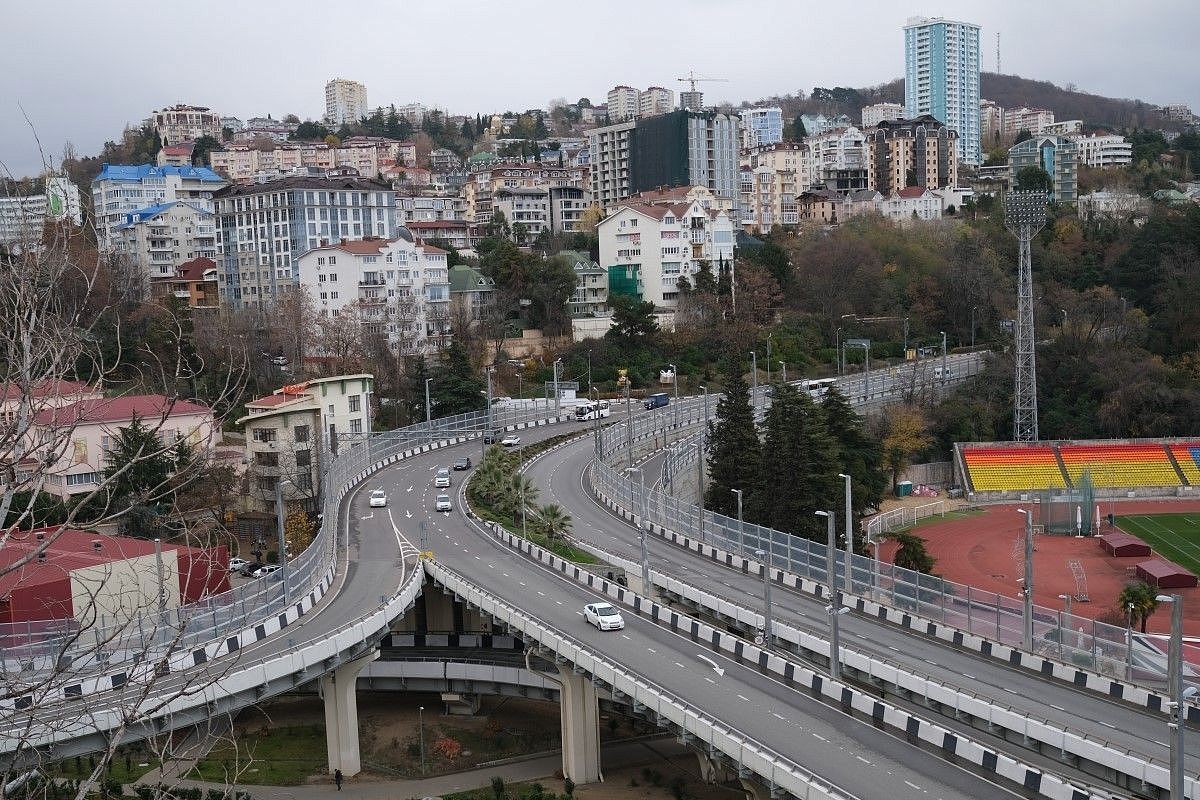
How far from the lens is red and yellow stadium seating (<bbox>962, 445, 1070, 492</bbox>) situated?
225 ft

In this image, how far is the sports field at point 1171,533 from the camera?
174 ft

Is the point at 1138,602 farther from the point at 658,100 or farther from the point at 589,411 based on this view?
the point at 658,100

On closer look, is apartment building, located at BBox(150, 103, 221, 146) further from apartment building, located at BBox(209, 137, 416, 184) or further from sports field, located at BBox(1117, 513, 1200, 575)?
sports field, located at BBox(1117, 513, 1200, 575)

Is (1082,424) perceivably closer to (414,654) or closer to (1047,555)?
(1047,555)

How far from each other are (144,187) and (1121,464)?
3676 inches

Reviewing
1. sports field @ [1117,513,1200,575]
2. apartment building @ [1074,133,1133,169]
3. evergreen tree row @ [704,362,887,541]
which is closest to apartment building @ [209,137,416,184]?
apartment building @ [1074,133,1133,169]

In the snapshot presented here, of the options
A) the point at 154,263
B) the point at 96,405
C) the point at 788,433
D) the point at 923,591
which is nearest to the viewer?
the point at 96,405

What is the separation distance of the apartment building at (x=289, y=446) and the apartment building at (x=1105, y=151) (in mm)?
133813

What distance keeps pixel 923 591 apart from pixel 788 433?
19.6 meters

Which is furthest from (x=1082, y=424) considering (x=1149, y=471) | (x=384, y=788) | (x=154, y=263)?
(x=154, y=263)

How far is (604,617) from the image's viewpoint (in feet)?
109

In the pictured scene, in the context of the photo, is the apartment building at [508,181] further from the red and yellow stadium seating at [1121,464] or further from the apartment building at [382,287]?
the red and yellow stadium seating at [1121,464]

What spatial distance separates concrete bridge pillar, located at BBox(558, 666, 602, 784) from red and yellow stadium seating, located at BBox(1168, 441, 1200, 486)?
4934 cm

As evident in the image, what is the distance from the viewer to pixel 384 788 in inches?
1304
